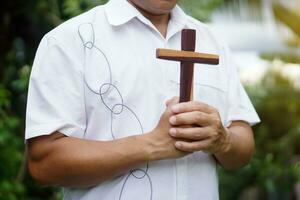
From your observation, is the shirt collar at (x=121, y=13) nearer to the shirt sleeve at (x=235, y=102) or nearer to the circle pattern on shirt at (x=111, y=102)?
the circle pattern on shirt at (x=111, y=102)

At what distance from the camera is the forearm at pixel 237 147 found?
232 centimetres

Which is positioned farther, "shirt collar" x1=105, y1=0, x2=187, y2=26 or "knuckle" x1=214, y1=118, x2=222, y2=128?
"shirt collar" x1=105, y1=0, x2=187, y2=26

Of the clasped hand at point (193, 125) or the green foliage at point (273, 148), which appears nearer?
the clasped hand at point (193, 125)

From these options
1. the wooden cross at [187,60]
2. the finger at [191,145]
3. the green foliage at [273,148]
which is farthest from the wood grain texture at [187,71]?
the green foliage at [273,148]

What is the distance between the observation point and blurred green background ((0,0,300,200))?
15.7 ft

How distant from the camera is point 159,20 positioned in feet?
7.80

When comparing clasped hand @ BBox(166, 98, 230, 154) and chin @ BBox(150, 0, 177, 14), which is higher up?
chin @ BBox(150, 0, 177, 14)

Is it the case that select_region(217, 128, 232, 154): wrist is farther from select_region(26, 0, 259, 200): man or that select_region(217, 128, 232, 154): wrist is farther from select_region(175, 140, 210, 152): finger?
select_region(175, 140, 210, 152): finger

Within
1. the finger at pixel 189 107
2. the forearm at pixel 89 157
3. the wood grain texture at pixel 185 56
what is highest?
the wood grain texture at pixel 185 56

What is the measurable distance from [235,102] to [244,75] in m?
5.35

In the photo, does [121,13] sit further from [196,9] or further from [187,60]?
[196,9]

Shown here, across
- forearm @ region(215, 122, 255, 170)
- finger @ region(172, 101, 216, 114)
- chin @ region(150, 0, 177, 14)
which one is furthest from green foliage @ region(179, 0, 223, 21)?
finger @ region(172, 101, 216, 114)

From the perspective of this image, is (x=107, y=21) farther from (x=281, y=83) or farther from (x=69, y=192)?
(x=281, y=83)

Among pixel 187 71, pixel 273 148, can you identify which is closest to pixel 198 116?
pixel 187 71
